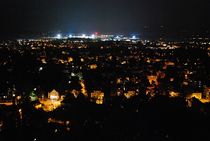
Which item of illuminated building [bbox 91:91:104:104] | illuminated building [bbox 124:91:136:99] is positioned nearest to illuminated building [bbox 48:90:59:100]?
illuminated building [bbox 91:91:104:104]

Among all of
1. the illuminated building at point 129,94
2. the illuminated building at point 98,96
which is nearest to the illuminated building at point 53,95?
the illuminated building at point 98,96

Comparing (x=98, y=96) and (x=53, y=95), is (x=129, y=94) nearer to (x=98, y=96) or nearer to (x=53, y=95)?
(x=98, y=96)

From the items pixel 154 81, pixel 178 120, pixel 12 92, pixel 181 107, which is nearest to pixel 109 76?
pixel 154 81

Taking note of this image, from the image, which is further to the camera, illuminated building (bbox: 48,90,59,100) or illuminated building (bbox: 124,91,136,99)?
illuminated building (bbox: 124,91,136,99)

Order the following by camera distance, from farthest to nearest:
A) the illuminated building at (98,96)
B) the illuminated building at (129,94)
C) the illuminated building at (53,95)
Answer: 1. the illuminated building at (129,94)
2. the illuminated building at (53,95)
3. the illuminated building at (98,96)

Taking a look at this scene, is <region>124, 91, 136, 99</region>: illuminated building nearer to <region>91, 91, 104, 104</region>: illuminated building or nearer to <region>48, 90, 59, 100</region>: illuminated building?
<region>91, 91, 104, 104</region>: illuminated building

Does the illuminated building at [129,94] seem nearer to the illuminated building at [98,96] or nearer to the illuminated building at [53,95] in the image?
the illuminated building at [98,96]

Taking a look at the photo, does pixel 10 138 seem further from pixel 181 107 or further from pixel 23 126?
pixel 181 107

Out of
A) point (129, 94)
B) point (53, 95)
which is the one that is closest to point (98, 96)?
point (129, 94)

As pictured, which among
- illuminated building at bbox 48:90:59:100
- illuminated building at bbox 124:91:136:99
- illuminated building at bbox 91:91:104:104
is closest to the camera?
illuminated building at bbox 91:91:104:104

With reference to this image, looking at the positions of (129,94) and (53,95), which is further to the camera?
(129,94)

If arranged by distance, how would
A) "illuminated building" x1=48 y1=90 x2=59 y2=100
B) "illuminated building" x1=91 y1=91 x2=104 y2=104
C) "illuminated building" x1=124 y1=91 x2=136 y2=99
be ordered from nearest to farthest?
1. "illuminated building" x1=91 y1=91 x2=104 y2=104
2. "illuminated building" x1=48 y1=90 x2=59 y2=100
3. "illuminated building" x1=124 y1=91 x2=136 y2=99

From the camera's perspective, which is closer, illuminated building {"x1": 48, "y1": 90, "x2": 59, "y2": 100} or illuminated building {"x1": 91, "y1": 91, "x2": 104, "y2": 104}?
illuminated building {"x1": 91, "y1": 91, "x2": 104, "y2": 104}
